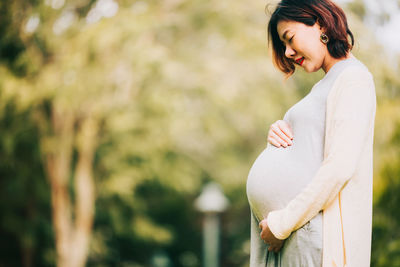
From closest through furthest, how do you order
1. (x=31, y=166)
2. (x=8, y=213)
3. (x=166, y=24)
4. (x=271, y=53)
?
(x=271, y=53) < (x=166, y=24) < (x=31, y=166) < (x=8, y=213)

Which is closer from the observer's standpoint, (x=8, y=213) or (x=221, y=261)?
(x=8, y=213)

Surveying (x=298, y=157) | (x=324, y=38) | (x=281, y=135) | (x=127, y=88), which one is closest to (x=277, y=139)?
(x=281, y=135)

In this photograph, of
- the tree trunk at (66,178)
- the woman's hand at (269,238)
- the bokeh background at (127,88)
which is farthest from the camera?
the tree trunk at (66,178)

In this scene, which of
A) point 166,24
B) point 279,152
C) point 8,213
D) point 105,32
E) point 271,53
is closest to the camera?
point 279,152

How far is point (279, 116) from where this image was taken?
8094 millimetres

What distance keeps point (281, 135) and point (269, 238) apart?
15.4 inches

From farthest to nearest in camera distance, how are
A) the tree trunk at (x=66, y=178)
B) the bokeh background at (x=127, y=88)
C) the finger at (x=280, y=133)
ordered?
the tree trunk at (x=66, y=178) < the bokeh background at (x=127, y=88) < the finger at (x=280, y=133)

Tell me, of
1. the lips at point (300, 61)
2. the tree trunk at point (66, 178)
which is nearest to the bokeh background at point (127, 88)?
the tree trunk at point (66, 178)

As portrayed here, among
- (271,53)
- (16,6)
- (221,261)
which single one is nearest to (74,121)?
(16,6)

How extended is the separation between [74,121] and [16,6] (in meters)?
2.27

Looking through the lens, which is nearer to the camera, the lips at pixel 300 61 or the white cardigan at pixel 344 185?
the white cardigan at pixel 344 185

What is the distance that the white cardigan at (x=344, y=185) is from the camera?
1.54 m

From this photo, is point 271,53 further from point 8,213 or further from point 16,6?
point 8,213

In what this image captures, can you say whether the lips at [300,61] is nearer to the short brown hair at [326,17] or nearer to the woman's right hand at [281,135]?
the short brown hair at [326,17]
